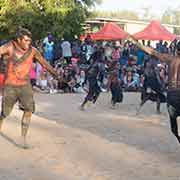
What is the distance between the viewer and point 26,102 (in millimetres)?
8828

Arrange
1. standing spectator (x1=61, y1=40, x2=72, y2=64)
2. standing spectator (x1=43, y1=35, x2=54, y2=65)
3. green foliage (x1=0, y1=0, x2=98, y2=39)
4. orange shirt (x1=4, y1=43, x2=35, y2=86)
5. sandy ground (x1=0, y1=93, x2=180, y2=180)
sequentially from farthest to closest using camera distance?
green foliage (x1=0, y1=0, x2=98, y2=39) < standing spectator (x1=61, y1=40, x2=72, y2=64) < standing spectator (x1=43, y1=35, x2=54, y2=65) < orange shirt (x1=4, y1=43, x2=35, y2=86) < sandy ground (x1=0, y1=93, x2=180, y2=180)

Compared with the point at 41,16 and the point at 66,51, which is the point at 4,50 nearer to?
the point at 66,51

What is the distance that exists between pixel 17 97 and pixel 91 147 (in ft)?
4.49

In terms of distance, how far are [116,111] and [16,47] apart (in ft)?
19.6

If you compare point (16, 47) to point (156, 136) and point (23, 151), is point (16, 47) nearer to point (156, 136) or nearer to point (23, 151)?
point (23, 151)

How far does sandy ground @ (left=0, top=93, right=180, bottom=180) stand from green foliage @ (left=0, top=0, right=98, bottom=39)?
9445 mm

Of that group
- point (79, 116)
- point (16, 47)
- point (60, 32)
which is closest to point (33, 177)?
point (16, 47)

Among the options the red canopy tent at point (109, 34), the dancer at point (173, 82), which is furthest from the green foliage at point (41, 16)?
the dancer at point (173, 82)

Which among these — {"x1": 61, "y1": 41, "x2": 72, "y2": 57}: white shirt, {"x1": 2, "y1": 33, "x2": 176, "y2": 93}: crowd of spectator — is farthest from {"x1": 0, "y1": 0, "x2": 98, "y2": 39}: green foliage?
{"x1": 61, "y1": 41, "x2": 72, "y2": 57}: white shirt

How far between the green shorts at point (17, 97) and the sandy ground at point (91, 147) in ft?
1.98

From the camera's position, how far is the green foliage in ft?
75.2

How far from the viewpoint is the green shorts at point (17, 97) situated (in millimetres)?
8773

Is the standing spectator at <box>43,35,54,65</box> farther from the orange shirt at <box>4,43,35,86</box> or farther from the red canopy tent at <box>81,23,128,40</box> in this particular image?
the orange shirt at <box>4,43,35,86</box>

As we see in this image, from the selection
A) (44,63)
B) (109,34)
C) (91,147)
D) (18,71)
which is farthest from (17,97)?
(109,34)
